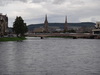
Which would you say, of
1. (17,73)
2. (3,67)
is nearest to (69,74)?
(17,73)

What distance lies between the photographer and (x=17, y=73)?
41.7 m

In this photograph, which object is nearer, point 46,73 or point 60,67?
point 46,73

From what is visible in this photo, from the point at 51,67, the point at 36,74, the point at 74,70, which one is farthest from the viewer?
the point at 51,67

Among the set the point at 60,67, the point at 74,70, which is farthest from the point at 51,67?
the point at 74,70

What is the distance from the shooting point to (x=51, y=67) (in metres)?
47.7

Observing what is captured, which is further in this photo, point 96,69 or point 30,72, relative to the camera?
point 96,69

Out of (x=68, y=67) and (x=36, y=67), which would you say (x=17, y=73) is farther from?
(x=68, y=67)

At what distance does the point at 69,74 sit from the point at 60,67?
259 inches

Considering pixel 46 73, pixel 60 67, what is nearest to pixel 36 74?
pixel 46 73

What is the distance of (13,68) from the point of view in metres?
46.2

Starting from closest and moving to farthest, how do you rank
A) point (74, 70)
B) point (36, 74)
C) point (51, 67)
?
point (36, 74) → point (74, 70) → point (51, 67)

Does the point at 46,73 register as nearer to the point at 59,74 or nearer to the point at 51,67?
the point at 59,74

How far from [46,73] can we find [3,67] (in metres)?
8.79

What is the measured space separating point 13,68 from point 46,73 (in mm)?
6698
